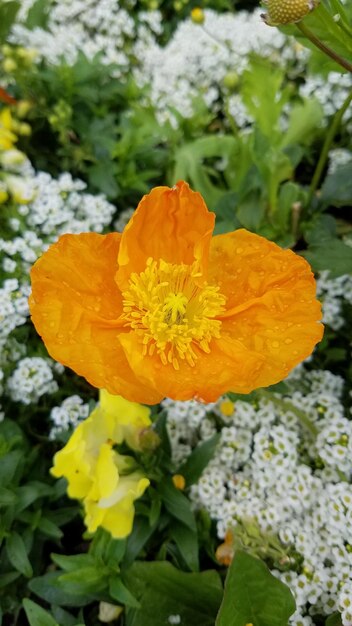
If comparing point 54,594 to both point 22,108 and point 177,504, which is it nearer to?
point 177,504

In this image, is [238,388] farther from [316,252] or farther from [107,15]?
[107,15]

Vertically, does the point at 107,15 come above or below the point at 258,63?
below

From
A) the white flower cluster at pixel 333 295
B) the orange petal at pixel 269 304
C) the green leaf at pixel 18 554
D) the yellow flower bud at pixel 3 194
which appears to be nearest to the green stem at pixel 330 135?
the white flower cluster at pixel 333 295

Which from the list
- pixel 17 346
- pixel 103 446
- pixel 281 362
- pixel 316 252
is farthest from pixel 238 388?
pixel 17 346

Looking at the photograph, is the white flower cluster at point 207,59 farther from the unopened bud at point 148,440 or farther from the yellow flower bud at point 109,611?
the yellow flower bud at point 109,611

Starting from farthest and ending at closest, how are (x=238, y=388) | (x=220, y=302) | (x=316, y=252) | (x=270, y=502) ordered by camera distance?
(x=316, y=252), (x=270, y=502), (x=220, y=302), (x=238, y=388)

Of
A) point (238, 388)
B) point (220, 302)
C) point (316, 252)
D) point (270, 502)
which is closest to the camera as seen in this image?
point (238, 388)

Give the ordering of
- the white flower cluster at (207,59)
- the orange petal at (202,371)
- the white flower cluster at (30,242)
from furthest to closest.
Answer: the white flower cluster at (207,59) → the white flower cluster at (30,242) → the orange petal at (202,371)

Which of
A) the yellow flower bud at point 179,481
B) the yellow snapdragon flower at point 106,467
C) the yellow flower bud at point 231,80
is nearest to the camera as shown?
the yellow snapdragon flower at point 106,467
